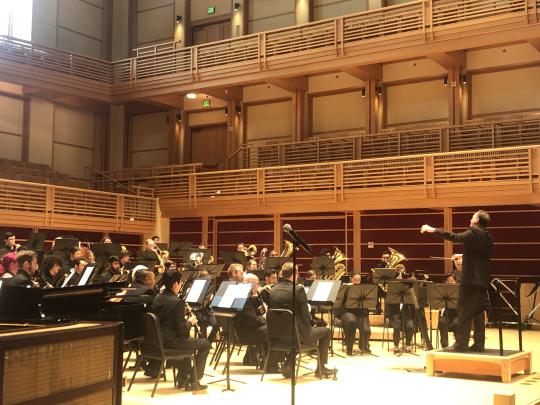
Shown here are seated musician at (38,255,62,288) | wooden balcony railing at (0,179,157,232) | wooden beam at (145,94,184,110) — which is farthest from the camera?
wooden beam at (145,94,184,110)

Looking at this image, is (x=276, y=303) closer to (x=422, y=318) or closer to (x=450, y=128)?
(x=422, y=318)

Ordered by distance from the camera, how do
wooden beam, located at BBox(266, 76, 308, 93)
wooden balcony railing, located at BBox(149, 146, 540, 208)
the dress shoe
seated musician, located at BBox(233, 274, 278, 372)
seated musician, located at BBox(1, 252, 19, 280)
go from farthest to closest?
wooden beam, located at BBox(266, 76, 308, 93)
wooden balcony railing, located at BBox(149, 146, 540, 208)
seated musician, located at BBox(233, 274, 278, 372)
the dress shoe
seated musician, located at BBox(1, 252, 19, 280)

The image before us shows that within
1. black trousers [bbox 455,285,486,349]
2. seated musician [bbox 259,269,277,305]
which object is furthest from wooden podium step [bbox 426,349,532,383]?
seated musician [bbox 259,269,277,305]

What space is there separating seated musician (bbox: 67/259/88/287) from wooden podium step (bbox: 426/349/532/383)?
4.55 metres

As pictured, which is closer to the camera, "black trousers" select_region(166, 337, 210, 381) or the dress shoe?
"black trousers" select_region(166, 337, 210, 381)

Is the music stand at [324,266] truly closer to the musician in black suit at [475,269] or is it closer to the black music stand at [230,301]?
Answer: the black music stand at [230,301]

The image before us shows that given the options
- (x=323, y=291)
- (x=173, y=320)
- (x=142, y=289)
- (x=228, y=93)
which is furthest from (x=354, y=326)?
(x=228, y=93)

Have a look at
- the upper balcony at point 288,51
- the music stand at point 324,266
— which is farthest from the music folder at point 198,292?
the upper balcony at point 288,51

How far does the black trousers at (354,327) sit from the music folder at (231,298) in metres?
2.69

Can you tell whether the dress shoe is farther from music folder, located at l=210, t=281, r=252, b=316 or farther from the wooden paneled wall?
the wooden paneled wall

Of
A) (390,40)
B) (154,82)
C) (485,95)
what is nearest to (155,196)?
(154,82)

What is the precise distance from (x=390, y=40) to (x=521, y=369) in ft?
32.3

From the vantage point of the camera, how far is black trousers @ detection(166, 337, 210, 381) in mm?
6680

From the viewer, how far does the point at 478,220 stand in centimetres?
734
